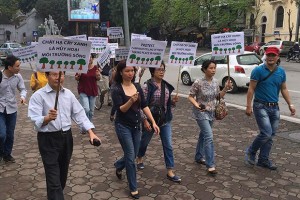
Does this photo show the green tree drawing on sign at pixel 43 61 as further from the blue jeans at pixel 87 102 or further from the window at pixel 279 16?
the window at pixel 279 16

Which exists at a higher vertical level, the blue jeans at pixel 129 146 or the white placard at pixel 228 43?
the white placard at pixel 228 43

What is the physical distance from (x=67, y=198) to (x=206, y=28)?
160ft

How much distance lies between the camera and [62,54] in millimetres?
3680

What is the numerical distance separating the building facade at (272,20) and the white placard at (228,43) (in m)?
39.5

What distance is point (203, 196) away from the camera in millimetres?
4449

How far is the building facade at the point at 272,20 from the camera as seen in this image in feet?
144

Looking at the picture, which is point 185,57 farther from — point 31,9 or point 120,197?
point 31,9

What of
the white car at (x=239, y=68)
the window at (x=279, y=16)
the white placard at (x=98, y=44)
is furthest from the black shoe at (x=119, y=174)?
the window at (x=279, y=16)

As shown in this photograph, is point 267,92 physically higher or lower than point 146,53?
lower

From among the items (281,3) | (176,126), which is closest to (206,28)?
(281,3)

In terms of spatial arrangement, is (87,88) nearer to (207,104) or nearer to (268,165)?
(207,104)

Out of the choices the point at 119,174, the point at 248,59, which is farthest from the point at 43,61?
the point at 248,59

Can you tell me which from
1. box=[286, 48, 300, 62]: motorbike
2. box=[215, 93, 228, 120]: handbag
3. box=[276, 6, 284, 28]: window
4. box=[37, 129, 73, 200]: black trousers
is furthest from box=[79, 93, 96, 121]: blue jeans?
box=[276, 6, 284, 28]: window

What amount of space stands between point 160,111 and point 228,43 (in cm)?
192
